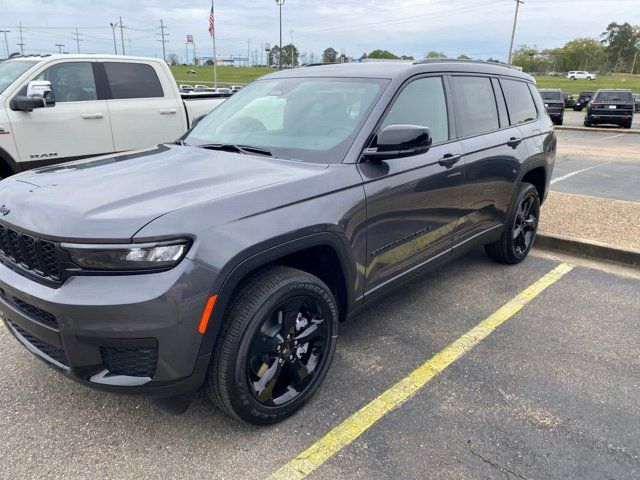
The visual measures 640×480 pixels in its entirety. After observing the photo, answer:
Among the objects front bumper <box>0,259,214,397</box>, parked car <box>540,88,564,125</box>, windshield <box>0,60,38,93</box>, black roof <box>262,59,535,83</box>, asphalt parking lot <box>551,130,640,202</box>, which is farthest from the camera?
parked car <box>540,88,564,125</box>

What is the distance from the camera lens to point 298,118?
330 cm

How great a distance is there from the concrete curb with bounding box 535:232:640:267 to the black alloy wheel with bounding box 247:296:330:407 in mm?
3798

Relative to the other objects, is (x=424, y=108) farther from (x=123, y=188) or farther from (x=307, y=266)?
(x=123, y=188)

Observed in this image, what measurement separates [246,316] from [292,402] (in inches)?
25.3

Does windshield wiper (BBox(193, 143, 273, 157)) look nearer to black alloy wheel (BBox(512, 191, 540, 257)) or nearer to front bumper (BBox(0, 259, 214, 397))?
front bumper (BBox(0, 259, 214, 397))

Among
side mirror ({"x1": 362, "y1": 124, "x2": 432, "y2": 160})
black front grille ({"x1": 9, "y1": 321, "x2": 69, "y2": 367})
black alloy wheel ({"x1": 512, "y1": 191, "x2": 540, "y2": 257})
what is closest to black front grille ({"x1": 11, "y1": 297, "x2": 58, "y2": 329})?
black front grille ({"x1": 9, "y1": 321, "x2": 69, "y2": 367})

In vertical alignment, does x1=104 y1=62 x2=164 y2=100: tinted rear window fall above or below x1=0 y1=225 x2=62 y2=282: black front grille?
above

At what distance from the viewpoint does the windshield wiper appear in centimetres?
308

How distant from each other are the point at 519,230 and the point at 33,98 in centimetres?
547

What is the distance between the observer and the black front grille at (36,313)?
2.17 metres

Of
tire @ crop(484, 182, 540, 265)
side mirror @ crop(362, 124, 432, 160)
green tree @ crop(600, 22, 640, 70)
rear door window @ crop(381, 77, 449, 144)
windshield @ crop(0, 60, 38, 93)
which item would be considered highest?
green tree @ crop(600, 22, 640, 70)

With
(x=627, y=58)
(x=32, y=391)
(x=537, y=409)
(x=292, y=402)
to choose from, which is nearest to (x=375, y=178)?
(x=292, y=402)

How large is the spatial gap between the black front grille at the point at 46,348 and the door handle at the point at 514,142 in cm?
371

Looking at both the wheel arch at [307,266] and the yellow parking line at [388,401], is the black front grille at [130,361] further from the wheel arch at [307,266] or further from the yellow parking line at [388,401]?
the yellow parking line at [388,401]
